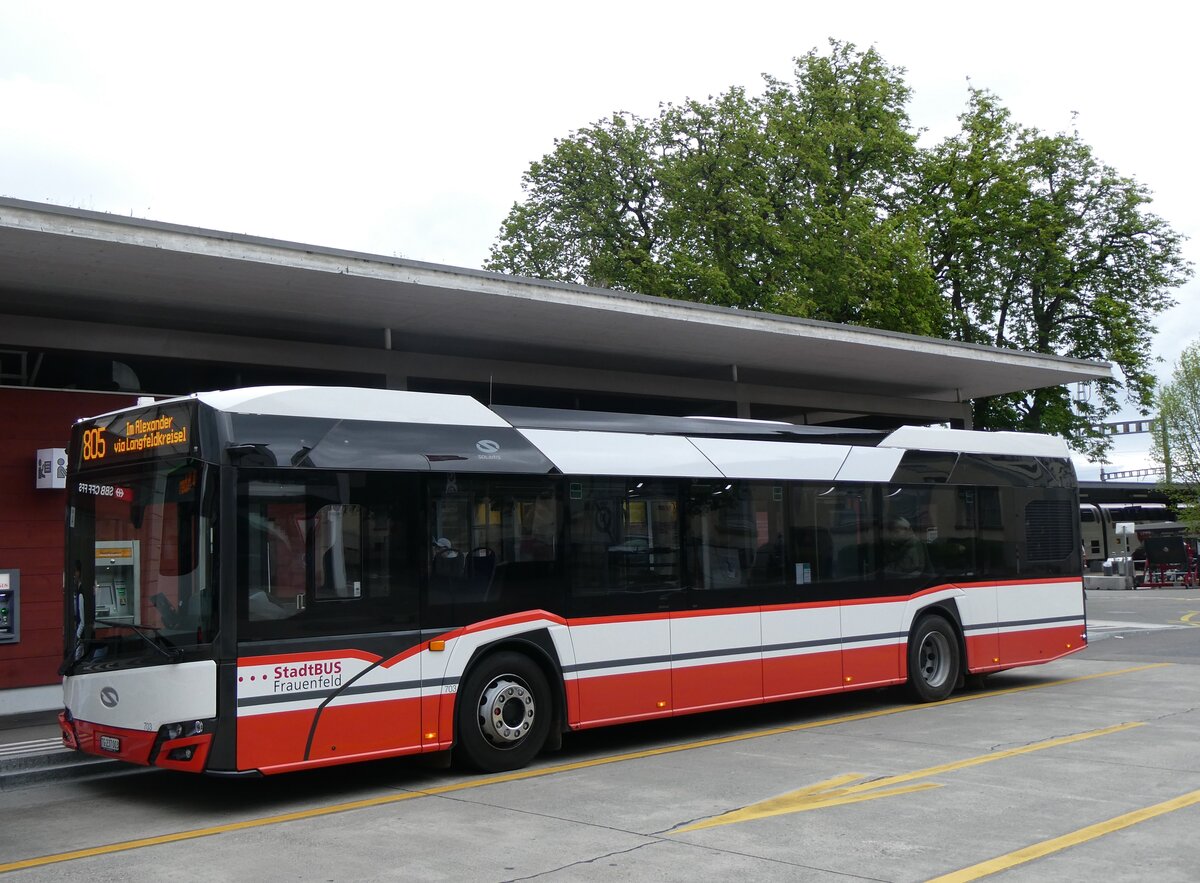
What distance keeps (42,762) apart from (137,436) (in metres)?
3.20

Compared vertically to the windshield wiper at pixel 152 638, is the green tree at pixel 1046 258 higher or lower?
higher

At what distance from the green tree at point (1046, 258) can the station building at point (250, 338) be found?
1874cm

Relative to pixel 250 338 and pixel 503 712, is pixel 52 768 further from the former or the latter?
pixel 250 338

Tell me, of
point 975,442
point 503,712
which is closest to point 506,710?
point 503,712

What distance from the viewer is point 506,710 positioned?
32.0 ft

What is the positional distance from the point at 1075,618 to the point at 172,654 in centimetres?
1177

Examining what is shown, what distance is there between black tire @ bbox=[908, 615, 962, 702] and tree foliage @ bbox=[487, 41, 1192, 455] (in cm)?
2109

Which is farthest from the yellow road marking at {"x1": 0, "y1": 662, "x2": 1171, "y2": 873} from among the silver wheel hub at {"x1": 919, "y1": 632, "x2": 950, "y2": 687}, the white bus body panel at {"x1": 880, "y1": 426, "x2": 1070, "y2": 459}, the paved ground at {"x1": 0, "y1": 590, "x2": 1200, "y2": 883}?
the white bus body panel at {"x1": 880, "y1": 426, "x2": 1070, "y2": 459}

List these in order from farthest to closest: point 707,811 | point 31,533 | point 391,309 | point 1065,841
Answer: point 391,309
point 31,533
point 707,811
point 1065,841

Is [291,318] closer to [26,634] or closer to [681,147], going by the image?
[26,634]

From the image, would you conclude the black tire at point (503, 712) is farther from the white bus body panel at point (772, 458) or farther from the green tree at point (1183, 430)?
→ the green tree at point (1183, 430)

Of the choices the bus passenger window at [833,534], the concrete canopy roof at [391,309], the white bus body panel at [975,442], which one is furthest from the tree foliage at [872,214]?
the bus passenger window at [833,534]

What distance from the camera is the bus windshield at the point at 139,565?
8281mm

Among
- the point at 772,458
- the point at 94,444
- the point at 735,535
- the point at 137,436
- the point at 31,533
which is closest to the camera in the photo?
the point at 137,436
